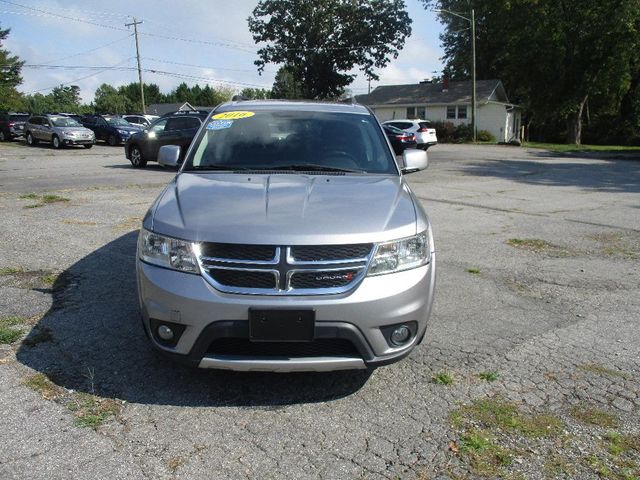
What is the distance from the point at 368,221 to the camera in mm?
3303

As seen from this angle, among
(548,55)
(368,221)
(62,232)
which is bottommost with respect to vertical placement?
(62,232)

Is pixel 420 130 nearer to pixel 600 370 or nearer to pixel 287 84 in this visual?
pixel 600 370

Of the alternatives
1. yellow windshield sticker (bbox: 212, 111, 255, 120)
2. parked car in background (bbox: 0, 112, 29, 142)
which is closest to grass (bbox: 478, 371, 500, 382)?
yellow windshield sticker (bbox: 212, 111, 255, 120)

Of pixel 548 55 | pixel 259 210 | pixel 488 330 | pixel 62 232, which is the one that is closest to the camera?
pixel 259 210

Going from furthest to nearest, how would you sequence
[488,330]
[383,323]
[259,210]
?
[488,330], [259,210], [383,323]

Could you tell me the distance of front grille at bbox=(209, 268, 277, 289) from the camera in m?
3.07

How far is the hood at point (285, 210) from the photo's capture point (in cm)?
313

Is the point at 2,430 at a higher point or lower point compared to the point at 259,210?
lower

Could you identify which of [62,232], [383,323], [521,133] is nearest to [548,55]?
[521,133]

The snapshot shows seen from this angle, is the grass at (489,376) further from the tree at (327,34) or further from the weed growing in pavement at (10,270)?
the tree at (327,34)

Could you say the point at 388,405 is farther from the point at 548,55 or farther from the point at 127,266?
the point at 548,55

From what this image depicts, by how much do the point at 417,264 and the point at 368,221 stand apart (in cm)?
40

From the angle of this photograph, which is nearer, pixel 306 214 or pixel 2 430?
pixel 2 430

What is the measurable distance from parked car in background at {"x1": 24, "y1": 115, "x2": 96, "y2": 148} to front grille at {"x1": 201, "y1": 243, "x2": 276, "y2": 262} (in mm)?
27996
